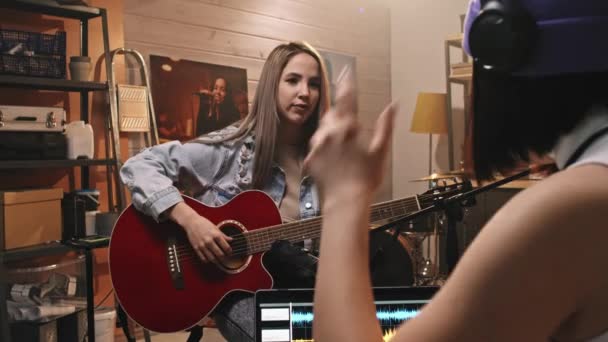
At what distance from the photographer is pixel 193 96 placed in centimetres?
379

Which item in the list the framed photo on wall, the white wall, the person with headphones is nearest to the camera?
the person with headphones

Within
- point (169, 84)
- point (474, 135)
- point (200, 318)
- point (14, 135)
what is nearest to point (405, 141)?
point (169, 84)

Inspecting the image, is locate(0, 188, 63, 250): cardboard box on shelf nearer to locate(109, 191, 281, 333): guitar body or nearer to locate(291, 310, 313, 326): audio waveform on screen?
locate(109, 191, 281, 333): guitar body

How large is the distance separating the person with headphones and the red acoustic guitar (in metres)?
1.17

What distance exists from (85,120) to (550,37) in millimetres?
3107

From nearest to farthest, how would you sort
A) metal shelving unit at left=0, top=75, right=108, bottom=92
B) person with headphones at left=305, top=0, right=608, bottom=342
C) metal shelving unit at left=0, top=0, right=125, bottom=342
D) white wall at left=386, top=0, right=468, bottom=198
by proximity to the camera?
person with headphones at left=305, top=0, right=608, bottom=342
metal shelving unit at left=0, top=0, right=125, bottom=342
metal shelving unit at left=0, top=75, right=108, bottom=92
white wall at left=386, top=0, right=468, bottom=198

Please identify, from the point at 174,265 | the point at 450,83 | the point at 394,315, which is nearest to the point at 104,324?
the point at 174,265

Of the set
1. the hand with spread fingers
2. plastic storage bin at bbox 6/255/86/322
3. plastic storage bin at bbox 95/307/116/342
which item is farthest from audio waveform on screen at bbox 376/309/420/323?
plastic storage bin at bbox 95/307/116/342

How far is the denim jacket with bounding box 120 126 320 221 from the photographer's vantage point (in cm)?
193

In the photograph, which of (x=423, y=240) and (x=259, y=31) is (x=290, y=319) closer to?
(x=423, y=240)

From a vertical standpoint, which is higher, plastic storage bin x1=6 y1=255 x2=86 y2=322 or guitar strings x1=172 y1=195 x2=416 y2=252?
guitar strings x1=172 y1=195 x2=416 y2=252

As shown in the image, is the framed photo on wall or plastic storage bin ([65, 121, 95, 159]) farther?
the framed photo on wall

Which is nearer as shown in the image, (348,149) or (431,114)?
(348,149)

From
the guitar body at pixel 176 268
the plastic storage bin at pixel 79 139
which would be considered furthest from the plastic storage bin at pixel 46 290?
the guitar body at pixel 176 268
